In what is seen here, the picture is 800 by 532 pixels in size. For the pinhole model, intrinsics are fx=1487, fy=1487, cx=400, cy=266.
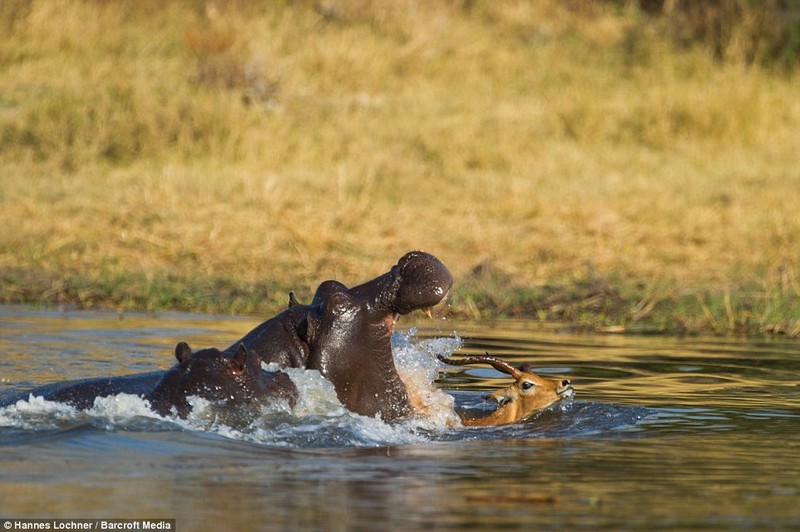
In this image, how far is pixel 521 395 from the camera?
4.98 m

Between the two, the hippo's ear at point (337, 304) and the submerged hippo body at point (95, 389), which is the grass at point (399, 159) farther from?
the hippo's ear at point (337, 304)

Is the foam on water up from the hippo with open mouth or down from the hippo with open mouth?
down

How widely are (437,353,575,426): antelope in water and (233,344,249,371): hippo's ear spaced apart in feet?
2.94

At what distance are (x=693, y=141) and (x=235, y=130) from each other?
4.10 metres

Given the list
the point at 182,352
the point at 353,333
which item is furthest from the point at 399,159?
the point at 182,352

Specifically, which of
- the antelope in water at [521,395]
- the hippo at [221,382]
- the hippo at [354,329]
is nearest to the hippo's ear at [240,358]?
the hippo at [221,382]

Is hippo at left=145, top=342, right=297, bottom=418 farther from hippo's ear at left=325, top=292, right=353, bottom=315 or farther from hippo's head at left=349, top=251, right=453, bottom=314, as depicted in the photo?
hippo's head at left=349, top=251, right=453, bottom=314

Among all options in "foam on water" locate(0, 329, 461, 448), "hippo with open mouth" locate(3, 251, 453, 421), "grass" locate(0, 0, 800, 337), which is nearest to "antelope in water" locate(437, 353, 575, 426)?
"foam on water" locate(0, 329, 461, 448)

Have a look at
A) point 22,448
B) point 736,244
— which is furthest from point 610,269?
point 22,448

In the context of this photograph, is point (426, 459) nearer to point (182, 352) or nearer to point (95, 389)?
point (182, 352)

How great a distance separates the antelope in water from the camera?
16.1 feet

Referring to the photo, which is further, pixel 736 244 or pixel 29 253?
pixel 736 244

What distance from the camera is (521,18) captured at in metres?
16.8

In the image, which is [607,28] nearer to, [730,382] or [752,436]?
[730,382]
